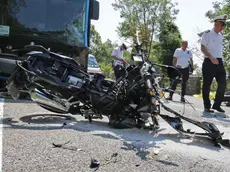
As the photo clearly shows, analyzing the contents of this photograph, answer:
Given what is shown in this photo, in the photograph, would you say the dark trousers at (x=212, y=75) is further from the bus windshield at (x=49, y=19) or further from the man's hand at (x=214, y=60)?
the bus windshield at (x=49, y=19)

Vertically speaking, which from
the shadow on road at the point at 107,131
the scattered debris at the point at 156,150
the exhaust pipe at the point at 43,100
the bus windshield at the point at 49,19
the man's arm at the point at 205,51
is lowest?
the shadow on road at the point at 107,131

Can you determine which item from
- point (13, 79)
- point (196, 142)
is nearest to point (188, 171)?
point (196, 142)

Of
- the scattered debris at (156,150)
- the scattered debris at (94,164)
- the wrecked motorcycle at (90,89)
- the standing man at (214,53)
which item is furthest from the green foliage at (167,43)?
the scattered debris at (94,164)

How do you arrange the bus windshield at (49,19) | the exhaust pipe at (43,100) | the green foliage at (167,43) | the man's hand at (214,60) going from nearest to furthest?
the exhaust pipe at (43,100) → the man's hand at (214,60) → the bus windshield at (49,19) → the green foliage at (167,43)

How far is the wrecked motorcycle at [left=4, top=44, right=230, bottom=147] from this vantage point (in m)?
3.97

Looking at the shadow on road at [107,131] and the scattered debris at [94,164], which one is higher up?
the scattered debris at [94,164]

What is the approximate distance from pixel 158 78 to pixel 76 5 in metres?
4.21

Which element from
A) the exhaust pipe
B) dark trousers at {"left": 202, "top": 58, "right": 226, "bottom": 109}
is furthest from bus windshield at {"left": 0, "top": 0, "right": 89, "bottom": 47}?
the exhaust pipe

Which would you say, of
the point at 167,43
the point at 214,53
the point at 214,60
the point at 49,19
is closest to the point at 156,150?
the point at 214,60

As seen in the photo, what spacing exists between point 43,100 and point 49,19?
359 centimetres

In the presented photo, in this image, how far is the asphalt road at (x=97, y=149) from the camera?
248cm

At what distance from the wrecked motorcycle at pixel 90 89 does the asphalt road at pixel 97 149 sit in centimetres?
19

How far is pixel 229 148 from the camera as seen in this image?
344 centimetres

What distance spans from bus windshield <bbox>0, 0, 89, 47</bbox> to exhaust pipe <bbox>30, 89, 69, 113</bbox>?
10.6 feet
